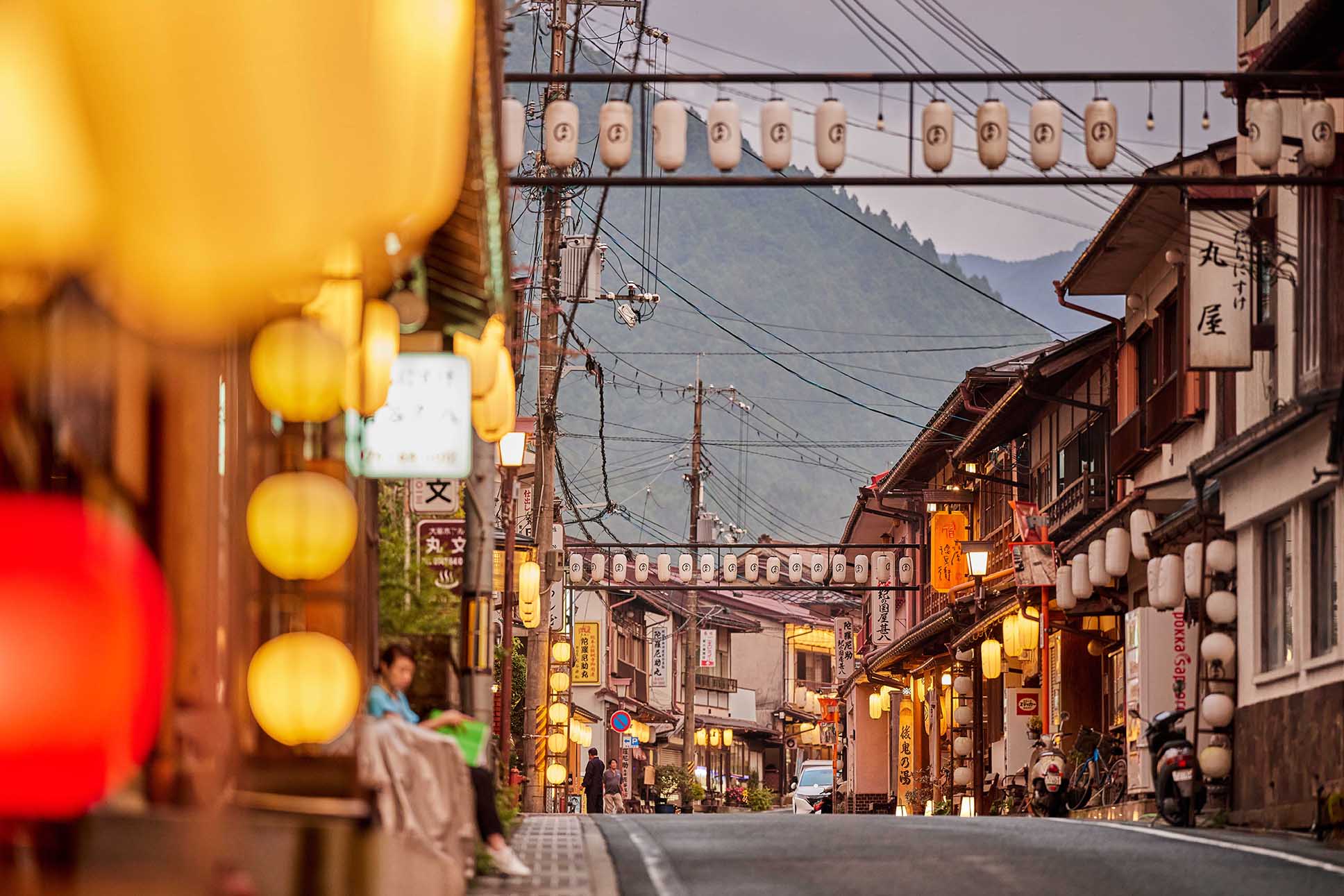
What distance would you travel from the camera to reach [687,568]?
5734 centimetres

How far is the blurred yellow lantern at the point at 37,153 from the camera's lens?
4402 mm

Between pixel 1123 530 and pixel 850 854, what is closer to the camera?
pixel 850 854

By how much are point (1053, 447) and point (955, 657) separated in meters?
7.90

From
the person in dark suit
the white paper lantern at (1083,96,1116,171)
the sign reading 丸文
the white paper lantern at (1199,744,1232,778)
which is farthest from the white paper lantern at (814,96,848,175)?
the sign reading 丸文

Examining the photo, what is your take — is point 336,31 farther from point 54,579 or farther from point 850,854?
point 850,854

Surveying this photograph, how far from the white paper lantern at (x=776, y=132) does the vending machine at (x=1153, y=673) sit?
9.89 m

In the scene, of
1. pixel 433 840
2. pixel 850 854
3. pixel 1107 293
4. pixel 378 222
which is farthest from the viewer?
pixel 1107 293

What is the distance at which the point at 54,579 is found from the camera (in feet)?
14.4

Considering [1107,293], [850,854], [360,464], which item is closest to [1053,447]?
Result: [1107,293]

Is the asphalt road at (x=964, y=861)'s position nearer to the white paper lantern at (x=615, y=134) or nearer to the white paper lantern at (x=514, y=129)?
the white paper lantern at (x=615, y=134)

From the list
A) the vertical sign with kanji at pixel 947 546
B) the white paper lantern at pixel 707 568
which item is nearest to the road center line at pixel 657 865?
the vertical sign with kanji at pixel 947 546

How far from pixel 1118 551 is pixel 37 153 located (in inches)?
1058

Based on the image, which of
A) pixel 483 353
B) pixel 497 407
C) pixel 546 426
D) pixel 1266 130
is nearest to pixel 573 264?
pixel 546 426

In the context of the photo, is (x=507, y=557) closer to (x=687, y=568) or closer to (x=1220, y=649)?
(x=1220, y=649)
